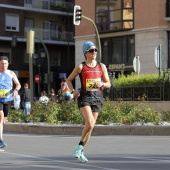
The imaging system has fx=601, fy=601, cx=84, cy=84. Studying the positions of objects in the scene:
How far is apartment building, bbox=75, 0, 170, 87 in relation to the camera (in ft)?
143

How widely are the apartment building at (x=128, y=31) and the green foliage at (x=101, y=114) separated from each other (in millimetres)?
22038

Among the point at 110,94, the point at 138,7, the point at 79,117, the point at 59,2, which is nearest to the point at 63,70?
the point at 59,2

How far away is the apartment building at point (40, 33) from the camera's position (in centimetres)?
5767

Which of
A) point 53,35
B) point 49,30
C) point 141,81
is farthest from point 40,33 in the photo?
point 141,81

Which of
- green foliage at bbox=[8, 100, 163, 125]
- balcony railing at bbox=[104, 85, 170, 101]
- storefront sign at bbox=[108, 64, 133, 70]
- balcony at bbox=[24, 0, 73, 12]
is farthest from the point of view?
balcony at bbox=[24, 0, 73, 12]

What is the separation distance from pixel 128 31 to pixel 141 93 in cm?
2092

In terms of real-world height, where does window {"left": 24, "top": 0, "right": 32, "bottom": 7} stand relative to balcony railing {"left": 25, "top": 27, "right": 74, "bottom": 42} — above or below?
above

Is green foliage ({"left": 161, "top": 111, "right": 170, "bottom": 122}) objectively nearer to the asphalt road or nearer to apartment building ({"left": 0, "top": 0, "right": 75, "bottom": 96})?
the asphalt road

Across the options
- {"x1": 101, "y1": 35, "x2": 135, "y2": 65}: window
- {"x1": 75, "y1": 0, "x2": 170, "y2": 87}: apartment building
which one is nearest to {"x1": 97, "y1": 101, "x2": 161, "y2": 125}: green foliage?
{"x1": 75, "y1": 0, "x2": 170, "y2": 87}: apartment building

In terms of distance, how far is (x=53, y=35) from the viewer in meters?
61.6

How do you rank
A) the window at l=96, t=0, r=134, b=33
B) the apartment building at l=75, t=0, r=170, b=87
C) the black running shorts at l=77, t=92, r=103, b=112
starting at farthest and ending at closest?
the window at l=96, t=0, r=134, b=33 → the apartment building at l=75, t=0, r=170, b=87 → the black running shorts at l=77, t=92, r=103, b=112

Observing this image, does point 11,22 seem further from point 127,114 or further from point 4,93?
point 4,93

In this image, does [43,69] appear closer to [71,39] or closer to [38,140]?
[71,39]

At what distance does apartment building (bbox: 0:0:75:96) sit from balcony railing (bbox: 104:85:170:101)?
2882 cm
